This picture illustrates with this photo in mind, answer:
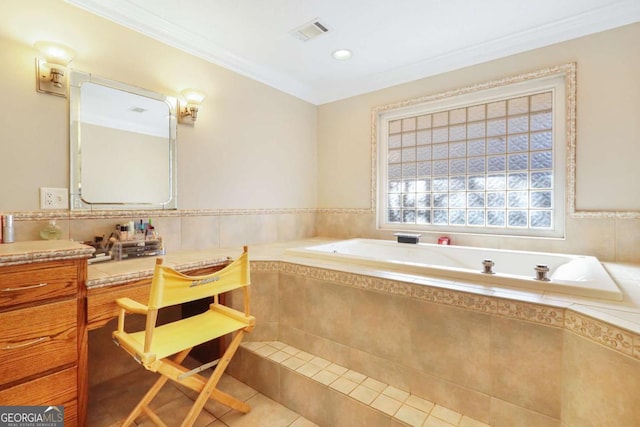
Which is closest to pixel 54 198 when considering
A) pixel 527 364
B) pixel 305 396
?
pixel 305 396

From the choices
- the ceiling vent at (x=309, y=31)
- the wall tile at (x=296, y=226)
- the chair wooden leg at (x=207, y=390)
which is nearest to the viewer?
the chair wooden leg at (x=207, y=390)

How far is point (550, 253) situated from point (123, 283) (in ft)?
8.88

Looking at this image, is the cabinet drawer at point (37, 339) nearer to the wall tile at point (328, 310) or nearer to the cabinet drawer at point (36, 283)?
the cabinet drawer at point (36, 283)

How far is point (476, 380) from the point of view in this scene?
1304 mm

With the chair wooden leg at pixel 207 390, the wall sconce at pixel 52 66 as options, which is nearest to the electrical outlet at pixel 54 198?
the wall sconce at pixel 52 66

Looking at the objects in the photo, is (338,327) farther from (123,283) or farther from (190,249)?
(190,249)

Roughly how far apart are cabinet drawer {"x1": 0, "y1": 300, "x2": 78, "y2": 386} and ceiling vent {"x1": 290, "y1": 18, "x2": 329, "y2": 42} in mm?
2117

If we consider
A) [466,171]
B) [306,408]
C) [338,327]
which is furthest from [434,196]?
[306,408]

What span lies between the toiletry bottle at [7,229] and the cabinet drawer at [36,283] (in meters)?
0.49

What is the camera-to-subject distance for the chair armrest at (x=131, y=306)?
1257 mm

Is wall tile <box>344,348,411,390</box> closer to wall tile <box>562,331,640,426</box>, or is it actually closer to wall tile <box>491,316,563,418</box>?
wall tile <box>491,316,563,418</box>

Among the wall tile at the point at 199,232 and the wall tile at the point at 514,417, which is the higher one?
the wall tile at the point at 199,232

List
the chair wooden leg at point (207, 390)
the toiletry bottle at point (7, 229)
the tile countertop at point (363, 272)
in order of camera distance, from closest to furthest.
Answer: the tile countertop at point (363, 272)
the chair wooden leg at point (207, 390)
the toiletry bottle at point (7, 229)

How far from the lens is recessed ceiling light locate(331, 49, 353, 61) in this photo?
8.28 ft
